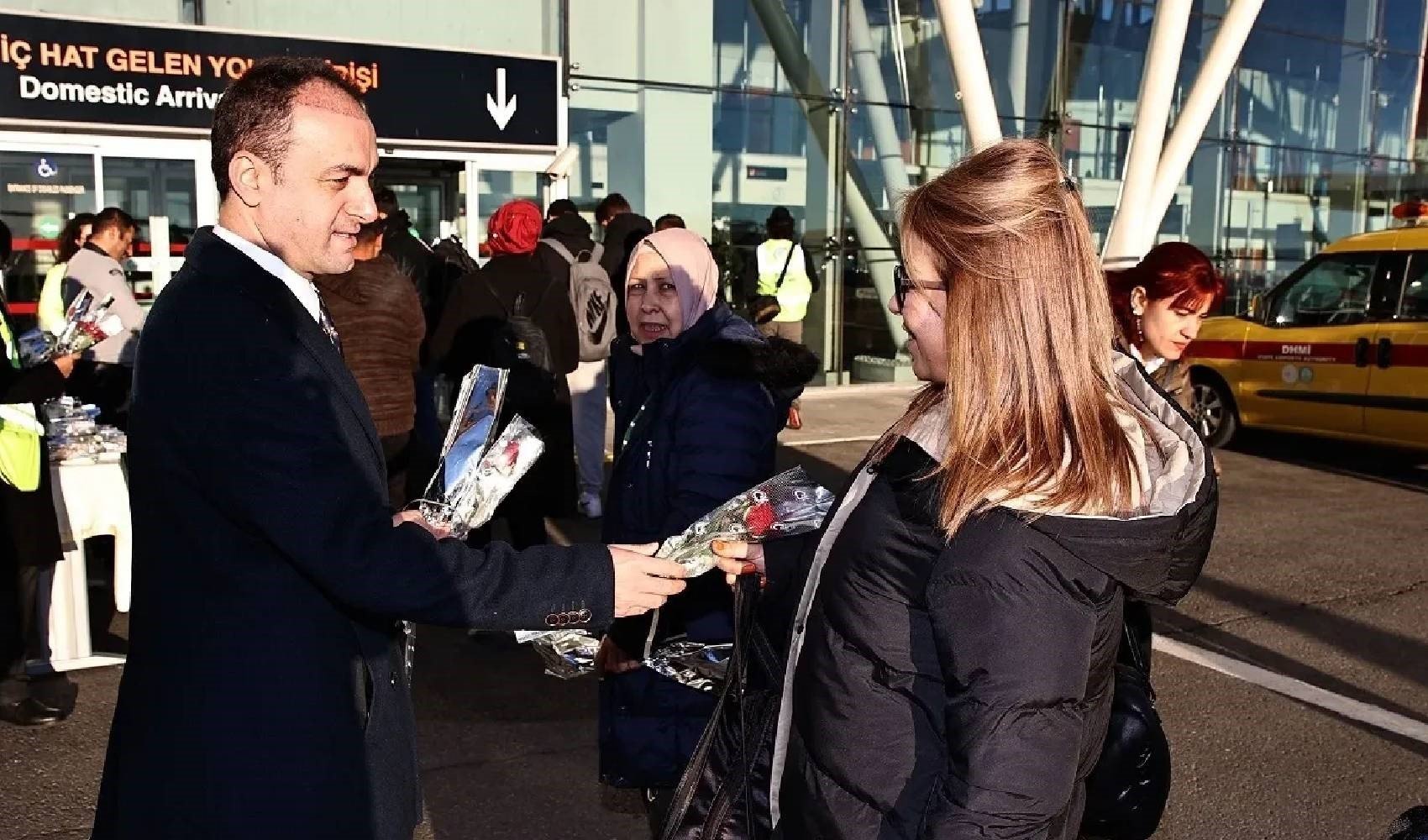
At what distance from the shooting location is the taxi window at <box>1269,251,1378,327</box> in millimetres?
10320

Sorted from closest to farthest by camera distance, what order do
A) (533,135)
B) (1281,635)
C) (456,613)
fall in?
(456,613), (1281,635), (533,135)

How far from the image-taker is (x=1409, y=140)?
21562 millimetres

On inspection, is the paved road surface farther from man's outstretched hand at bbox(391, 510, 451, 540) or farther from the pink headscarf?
the pink headscarf

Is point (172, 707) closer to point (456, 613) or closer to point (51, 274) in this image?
point (456, 613)

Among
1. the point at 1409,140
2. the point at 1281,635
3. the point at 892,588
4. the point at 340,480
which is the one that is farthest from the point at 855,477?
the point at 1409,140

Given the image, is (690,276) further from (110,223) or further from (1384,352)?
(1384,352)

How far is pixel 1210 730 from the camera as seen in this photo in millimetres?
4863

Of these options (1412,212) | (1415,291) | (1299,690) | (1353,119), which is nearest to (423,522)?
(1299,690)

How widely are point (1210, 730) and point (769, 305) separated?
6821 millimetres

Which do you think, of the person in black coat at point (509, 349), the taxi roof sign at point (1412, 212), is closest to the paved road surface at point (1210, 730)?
the person in black coat at point (509, 349)

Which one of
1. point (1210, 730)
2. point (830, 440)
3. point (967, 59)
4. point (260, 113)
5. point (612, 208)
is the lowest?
point (1210, 730)

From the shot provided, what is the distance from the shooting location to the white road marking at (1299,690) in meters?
4.95

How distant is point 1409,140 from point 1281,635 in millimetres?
19054

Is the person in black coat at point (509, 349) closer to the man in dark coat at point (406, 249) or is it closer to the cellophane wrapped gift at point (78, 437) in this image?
the man in dark coat at point (406, 249)
